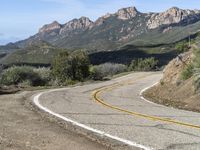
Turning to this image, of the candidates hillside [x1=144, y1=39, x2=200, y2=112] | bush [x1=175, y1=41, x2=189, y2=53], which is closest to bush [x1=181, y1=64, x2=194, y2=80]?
hillside [x1=144, y1=39, x2=200, y2=112]

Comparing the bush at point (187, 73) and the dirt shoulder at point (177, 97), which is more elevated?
the bush at point (187, 73)

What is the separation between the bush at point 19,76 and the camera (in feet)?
163

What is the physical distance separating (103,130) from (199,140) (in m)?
2.57

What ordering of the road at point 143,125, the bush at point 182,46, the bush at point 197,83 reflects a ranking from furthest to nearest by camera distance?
the bush at point 182,46
the bush at point 197,83
the road at point 143,125

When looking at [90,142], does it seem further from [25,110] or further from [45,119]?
[25,110]

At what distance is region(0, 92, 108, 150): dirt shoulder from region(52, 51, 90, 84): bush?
43.2 metres

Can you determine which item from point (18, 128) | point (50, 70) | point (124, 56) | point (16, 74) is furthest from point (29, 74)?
point (124, 56)

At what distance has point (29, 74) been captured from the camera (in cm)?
5300

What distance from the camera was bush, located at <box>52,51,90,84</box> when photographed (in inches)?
2280

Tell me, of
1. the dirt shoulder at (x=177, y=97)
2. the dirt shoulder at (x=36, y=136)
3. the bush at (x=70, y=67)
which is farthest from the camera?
the bush at (x=70, y=67)

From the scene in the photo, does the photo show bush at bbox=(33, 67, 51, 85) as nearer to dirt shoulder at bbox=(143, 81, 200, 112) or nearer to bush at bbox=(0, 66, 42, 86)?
bush at bbox=(0, 66, 42, 86)

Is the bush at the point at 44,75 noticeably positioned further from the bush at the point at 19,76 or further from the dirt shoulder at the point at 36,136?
the dirt shoulder at the point at 36,136

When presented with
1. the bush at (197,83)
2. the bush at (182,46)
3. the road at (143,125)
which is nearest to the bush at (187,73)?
the bush at (197,83)

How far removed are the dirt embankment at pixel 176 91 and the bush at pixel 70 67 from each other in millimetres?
28409
